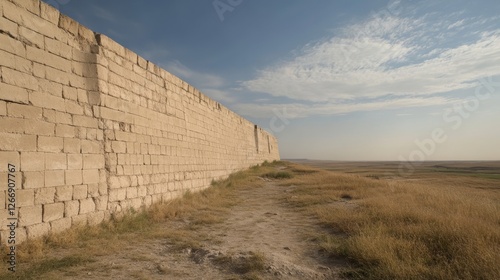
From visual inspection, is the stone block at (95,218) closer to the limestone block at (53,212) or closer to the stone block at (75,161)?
the limestone block at (53,212)

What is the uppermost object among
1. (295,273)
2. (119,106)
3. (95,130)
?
(119,106)

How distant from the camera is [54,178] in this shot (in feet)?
15.5

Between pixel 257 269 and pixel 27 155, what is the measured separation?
353 centimetres

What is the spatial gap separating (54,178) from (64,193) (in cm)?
30

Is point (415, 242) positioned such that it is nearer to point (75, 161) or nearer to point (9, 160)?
point (75, 161)

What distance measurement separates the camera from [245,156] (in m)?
18.7

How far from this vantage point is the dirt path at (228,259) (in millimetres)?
3492

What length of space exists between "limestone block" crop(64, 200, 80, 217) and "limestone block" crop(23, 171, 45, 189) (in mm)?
548

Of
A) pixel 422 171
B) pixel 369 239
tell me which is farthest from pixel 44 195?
pixel 422 171

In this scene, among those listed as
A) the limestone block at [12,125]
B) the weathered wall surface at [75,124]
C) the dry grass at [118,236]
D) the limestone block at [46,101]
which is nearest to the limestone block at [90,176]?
the weathered wall surface at [75,124]

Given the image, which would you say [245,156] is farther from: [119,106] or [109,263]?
[109,263]

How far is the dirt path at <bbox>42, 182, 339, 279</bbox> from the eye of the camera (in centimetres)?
349

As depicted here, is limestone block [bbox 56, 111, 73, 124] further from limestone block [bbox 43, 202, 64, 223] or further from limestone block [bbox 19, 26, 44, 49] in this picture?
limestone block [bbox 43, 202, 64, 223]

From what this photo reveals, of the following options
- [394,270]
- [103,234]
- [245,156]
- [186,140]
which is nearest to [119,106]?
[103,234]
